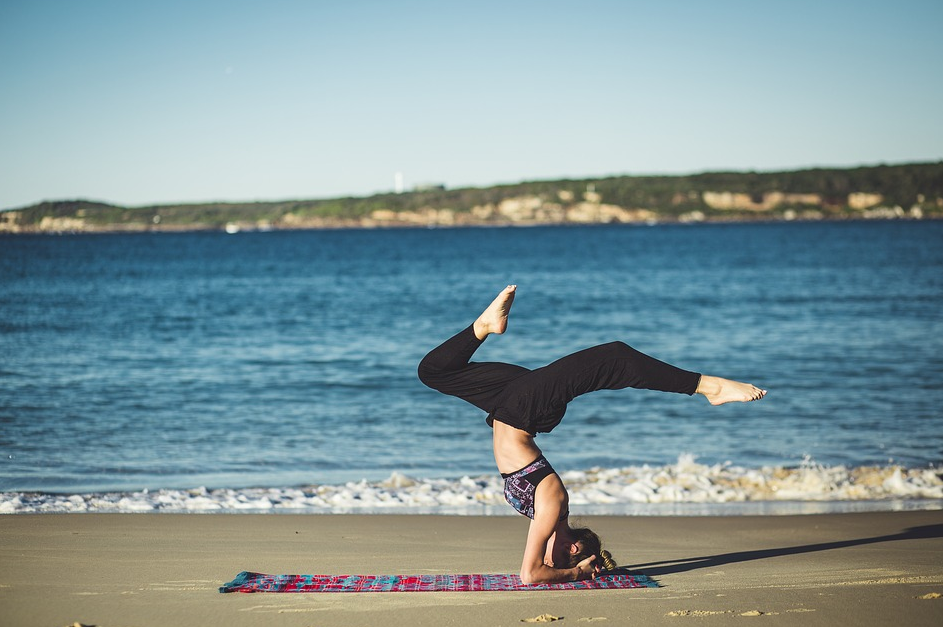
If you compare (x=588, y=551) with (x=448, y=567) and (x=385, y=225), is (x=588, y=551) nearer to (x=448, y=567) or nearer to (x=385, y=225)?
(x=448, y=567)

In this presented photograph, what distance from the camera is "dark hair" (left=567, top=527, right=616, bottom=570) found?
5844 millimetres

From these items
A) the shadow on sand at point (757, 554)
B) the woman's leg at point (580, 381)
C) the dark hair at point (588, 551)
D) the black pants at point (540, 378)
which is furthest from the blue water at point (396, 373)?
the woman's leg at point (580, 381)

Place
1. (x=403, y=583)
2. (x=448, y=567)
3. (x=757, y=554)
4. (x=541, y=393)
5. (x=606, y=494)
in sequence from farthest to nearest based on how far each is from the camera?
(x=606, y=494) < (x=757, y=554) < (x=448, y=567) < (x=403, y=583) < (x=541, y=393)

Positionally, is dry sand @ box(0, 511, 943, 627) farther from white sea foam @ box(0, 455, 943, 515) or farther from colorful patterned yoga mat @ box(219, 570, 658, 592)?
white sea foam @ box(0, 455, 943, 515)

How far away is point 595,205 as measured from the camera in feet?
568

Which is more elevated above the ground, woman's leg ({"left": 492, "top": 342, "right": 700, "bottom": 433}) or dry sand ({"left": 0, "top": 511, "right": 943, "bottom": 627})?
woman's leg ({"left": 492, "top": 342, "right": 700, "bottom": 433})

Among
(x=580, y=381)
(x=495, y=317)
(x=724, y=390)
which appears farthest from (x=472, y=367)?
(x=724, y=390)

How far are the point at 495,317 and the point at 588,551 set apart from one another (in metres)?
1.85

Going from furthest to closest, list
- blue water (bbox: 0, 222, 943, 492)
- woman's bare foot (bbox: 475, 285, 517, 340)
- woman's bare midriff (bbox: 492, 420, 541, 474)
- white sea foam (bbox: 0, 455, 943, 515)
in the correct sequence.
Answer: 1. blue water (bbox: 0, 222, 943, 492)
2. white sea foam (bbox: 0, 455, 943, 515)
3. woman's bare midriff (bbox: 492, 420, 541, 474)
4. woman's bare foot (bbox: 475, 285, 517, 340)

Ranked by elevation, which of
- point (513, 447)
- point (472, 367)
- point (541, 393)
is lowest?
point (513, 447)

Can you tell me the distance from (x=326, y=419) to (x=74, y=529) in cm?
688

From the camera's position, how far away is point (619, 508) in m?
9.11

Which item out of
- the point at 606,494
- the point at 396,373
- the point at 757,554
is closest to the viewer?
the point at 757,554

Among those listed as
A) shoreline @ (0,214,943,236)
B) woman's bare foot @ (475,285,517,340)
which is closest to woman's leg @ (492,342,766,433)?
woman's bare foot @ (475,285,517,340)
